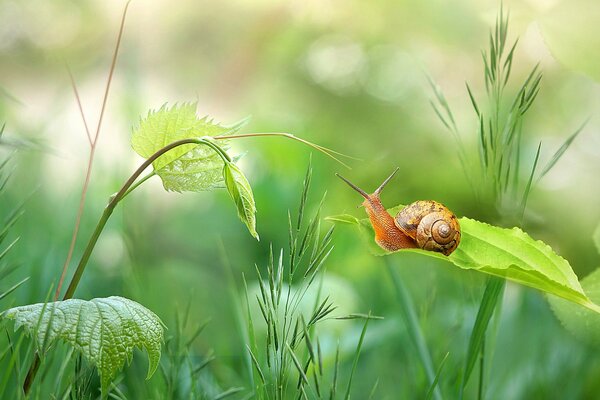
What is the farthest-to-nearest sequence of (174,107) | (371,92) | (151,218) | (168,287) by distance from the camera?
(371,92) < (151,218) < (168,287) < (174,107)

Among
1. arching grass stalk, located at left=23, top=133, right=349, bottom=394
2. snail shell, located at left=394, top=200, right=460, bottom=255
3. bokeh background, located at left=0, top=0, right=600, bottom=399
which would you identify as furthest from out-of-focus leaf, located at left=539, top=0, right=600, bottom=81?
arching grass stalk, located at left=23, top=133, right=349, bottom=394

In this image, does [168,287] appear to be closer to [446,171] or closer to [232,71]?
[446,171]

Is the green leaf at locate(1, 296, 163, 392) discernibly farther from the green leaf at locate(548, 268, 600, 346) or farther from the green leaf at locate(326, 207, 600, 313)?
the green leaf at locate(548, 268, 600, 346)

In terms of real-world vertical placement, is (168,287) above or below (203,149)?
below

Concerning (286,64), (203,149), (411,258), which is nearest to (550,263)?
(203,149)

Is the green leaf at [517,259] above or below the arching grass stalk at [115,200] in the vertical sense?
below

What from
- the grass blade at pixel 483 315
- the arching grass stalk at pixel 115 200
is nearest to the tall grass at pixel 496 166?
the grass blade at pixel 483 315

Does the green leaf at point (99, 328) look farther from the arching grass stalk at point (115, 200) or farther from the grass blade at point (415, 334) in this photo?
the grass blade at point (415, 334)
